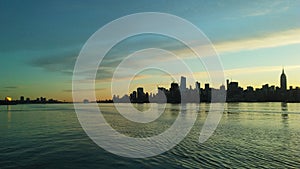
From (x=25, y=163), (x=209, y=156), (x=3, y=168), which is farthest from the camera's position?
(x=209, y=156)

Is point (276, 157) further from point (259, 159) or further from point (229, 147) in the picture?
point (229, 147)

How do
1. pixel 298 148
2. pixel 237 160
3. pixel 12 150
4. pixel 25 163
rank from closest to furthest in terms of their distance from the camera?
pixel 25 163 → pixel 237 160 → pixel 12 150 → pixel 298 148

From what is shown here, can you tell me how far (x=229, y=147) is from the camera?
32469mm

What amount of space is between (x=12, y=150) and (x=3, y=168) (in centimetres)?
796

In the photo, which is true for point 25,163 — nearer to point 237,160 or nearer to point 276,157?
point 237,160

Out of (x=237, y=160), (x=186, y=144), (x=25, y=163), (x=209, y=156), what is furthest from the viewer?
(x=186, y=144)

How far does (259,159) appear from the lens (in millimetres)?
26125

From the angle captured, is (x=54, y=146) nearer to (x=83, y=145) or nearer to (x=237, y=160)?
(x=83, y=145)

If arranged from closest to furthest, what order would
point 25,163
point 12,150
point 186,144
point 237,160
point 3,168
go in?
point 3,168, point 25,163, point 237,160, point 12,150, point 186,144

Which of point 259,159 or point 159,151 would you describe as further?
point 159,151

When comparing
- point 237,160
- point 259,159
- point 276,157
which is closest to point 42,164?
point 237,160

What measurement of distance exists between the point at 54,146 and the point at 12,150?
4483 millimetres

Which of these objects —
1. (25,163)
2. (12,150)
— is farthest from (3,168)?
(12,150)

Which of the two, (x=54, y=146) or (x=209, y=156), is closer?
(x=209, y=156)
